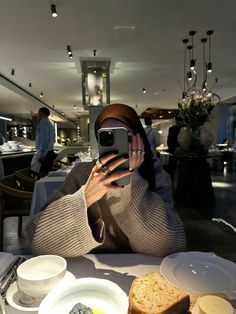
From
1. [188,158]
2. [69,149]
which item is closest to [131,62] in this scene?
[188,158]

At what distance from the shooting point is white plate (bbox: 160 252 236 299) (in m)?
0.63

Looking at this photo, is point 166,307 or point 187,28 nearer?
point 166,307

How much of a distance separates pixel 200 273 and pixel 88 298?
331 mm

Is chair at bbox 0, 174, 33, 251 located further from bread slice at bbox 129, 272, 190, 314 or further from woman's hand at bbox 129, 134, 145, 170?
bread slice at bbox 129, 272, 190, 314

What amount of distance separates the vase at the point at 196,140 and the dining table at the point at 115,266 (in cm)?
344

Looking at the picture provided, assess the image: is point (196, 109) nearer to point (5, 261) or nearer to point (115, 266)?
point (115, 266)

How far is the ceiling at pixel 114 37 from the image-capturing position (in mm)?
3211

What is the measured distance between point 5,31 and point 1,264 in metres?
4.05

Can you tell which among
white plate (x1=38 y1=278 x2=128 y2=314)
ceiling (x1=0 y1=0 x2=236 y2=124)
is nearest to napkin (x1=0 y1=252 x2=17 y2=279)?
white plate (x1=38 y1=278 x2=128 y2=314)

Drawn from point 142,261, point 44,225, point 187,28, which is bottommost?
point 142,261

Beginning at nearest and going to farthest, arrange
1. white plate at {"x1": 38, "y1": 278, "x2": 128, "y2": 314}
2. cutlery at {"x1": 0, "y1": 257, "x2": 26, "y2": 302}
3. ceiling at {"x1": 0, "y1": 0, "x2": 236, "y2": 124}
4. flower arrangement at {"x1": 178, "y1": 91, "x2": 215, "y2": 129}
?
white plate at {"x1": 38, "y1": 278, "x2": 128, "y2": 314} < cutlery at {"x1": 0, "y1": 257, "x2": 26, "y2": 302} < ceiling at {"x1": 0, "y1": 0, "x2": 236, "y2": 124} < flower arrangement at {"x1": 178, "y1": 91, "x2": 215, "y2": 129}

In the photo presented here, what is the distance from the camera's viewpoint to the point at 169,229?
838mm

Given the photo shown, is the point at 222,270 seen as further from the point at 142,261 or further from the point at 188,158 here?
the point at 188,158

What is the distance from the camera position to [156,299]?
50cm
